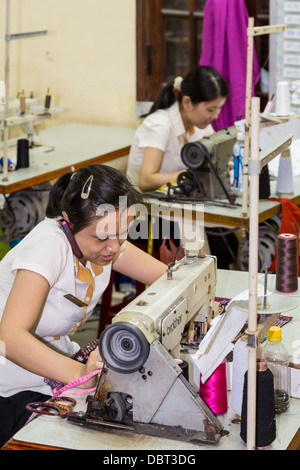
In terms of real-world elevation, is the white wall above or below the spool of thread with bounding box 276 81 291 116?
above

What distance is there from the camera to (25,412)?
211 cm

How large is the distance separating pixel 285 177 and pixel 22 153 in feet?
4.60

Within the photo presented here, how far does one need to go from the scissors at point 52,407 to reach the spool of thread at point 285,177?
2.06 meters

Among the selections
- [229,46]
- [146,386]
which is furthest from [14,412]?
[229,46]

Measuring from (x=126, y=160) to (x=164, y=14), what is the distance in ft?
3.11

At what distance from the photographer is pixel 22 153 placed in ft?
13.8

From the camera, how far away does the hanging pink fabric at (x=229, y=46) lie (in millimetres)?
4520

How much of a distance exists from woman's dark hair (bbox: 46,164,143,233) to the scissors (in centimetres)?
49

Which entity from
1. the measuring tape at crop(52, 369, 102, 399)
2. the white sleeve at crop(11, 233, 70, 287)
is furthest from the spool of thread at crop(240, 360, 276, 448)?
the white sleeve at crop(11, 233, 70, 287)

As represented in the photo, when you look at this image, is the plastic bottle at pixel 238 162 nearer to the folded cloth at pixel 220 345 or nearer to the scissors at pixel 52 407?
the folded cloth at pixel 220 345

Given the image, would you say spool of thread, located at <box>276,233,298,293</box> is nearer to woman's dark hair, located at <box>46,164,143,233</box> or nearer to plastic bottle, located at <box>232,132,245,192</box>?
woman's dark hair, located at <box>46,164,143,233</box>

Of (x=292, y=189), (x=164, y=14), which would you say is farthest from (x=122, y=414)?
(x=164, y=14)

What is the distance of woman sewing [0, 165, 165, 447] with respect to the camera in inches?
79.3

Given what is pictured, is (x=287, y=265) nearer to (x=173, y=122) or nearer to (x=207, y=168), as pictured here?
(x=207, y=168)
